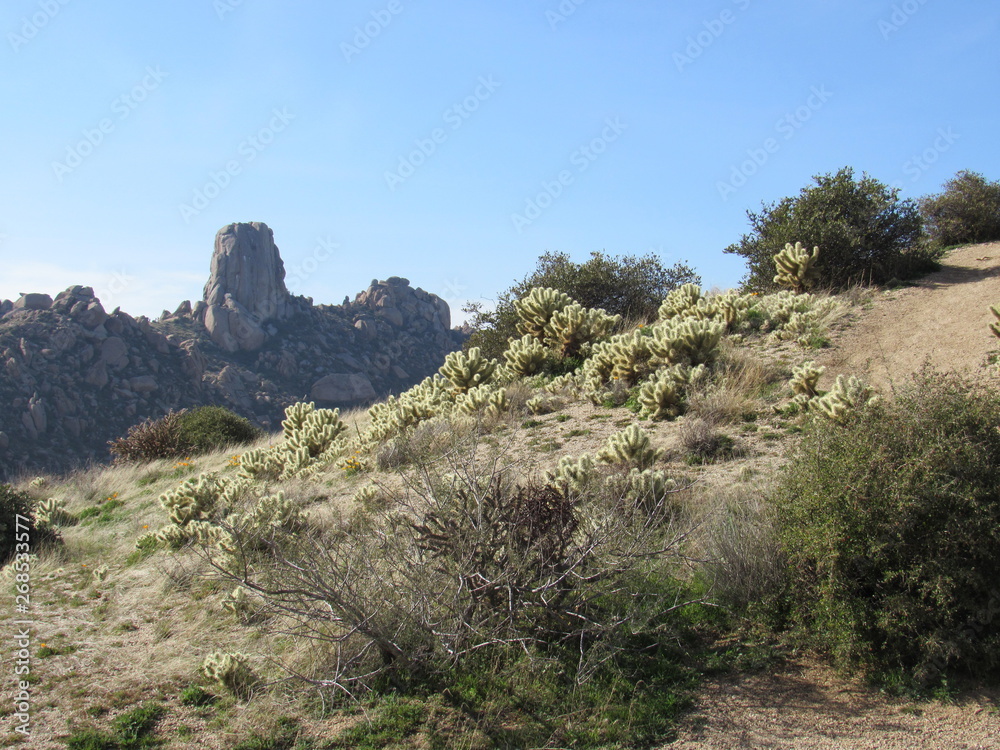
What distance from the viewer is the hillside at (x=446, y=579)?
13.6 ft

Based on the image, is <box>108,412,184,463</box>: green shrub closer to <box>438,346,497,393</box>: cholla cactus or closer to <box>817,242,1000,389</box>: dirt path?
<box>438,346,497,393</box>: cholla cactus

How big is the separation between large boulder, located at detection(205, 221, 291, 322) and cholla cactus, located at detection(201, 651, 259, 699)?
67.5 metres

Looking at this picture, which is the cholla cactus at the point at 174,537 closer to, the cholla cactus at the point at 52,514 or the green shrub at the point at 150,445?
the cholla cactus at the point at 52,514

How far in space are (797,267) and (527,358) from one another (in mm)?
6308

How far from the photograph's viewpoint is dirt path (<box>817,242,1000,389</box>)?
9875 mm

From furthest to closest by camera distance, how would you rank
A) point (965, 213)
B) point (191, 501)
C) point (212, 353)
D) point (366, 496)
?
point (212, 353) < point (965, 213) < point (191, 501) < point (366, 496)

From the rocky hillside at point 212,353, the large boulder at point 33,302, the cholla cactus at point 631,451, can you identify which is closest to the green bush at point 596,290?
A: the cholla cactus at point 631,451

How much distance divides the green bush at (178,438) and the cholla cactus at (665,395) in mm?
10781

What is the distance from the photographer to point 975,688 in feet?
13.9

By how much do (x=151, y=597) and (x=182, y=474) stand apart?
7207 millimetres

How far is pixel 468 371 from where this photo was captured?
1363cm

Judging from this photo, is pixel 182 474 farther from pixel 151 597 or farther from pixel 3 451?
pixel 3 451

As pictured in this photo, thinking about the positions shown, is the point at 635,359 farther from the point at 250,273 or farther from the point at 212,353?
the point at 250,273

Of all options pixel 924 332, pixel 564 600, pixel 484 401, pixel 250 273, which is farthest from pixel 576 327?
pixel 250 273
